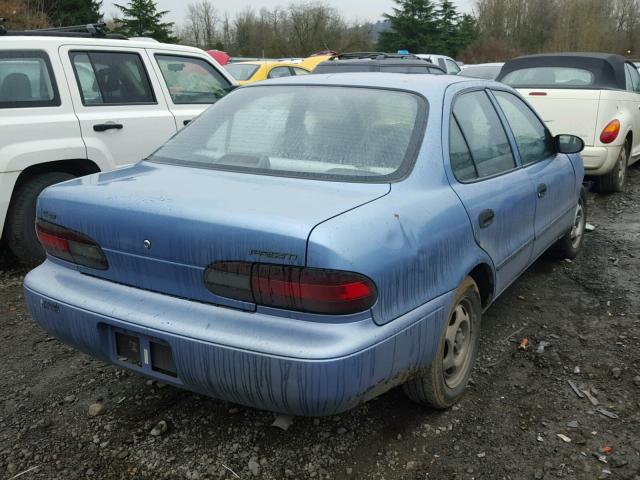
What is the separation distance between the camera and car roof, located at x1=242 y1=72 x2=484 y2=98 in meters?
3.04

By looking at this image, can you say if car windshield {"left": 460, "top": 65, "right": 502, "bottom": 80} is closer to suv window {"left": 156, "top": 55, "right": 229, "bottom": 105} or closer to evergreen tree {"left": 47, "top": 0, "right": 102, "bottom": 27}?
suv window {"left": 156, "top": 55, "right": 229, "bottom": 105}

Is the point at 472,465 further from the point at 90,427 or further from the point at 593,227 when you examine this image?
the point at 593,227

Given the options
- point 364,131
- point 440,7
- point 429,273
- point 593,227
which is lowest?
point 593,227

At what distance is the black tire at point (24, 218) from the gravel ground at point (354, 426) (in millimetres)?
1216

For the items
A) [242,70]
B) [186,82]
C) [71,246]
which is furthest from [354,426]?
[242,70]

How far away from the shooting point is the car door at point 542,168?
147 inches

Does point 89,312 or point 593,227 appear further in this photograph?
point 593,227

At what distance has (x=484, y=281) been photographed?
10.4 feet

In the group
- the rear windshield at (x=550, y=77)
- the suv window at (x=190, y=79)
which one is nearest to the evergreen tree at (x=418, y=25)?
the rear windshield at (x=550, y=77)

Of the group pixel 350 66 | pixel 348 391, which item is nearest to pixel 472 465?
pixel 348 391

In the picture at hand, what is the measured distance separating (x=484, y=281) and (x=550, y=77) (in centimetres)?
572

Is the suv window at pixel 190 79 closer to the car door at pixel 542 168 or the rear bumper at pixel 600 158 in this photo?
the car door at pixel 542 168

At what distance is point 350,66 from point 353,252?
670cm

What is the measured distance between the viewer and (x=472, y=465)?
2561mm
